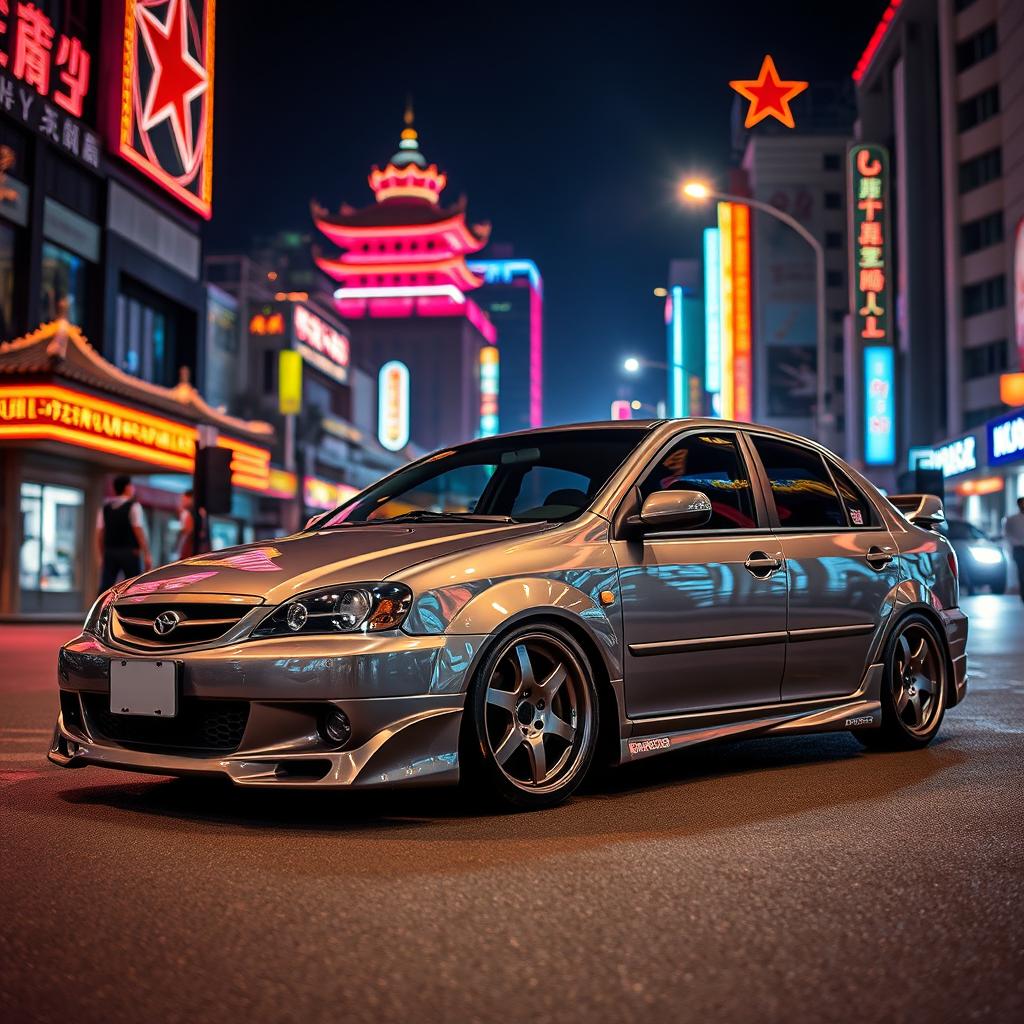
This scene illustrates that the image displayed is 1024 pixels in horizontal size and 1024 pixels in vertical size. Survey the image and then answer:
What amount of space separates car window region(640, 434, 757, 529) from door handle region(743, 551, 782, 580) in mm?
181

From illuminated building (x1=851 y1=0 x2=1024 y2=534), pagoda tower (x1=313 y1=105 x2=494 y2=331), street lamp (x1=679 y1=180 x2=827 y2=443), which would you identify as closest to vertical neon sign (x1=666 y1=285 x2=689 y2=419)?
illuminated building (x1=851 y1=0 x2=1024 y2=534)

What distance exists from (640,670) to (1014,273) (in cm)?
3639

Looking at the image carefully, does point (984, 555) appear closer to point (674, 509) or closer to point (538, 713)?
point (674, 509)

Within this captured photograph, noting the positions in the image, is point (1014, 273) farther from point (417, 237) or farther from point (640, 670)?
point (417, 237)

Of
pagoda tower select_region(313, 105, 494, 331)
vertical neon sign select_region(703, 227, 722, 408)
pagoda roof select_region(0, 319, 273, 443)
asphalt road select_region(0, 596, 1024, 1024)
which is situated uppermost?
pagoda tower select_region(313, 105, 494, 331)

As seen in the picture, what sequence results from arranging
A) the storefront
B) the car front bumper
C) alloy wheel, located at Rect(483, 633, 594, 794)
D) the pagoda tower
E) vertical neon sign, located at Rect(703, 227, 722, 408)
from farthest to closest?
the pagoda tower, vertical neon sign, located at Rect(703, 227, 722, 408), the storefront, alloy wheel, located at Rect(483, 633, 594, 794), the car front bumper

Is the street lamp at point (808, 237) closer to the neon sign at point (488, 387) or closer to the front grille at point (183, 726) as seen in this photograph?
the front grille at point (183, 726)

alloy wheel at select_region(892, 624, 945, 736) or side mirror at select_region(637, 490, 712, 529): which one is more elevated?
side mirror at select_region(637, 490, 712, 529)

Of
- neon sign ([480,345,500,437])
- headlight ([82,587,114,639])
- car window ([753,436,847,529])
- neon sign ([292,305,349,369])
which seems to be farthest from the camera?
neon sign ([480,345,500,437])

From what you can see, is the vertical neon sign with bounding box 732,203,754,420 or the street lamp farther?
the vertical neon sign with bounding box 732,203,754,420

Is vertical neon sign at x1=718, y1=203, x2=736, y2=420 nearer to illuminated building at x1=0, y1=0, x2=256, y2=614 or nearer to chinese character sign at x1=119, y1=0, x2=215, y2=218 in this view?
illuminated building at x1=0, y1=0, x2=256, y2=614

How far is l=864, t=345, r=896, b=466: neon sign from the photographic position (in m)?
47.3

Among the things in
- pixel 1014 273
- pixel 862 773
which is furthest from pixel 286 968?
pixel 1014 273

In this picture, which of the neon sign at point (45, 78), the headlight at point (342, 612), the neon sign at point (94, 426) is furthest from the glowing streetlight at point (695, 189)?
the headlight at point (342, 612)
